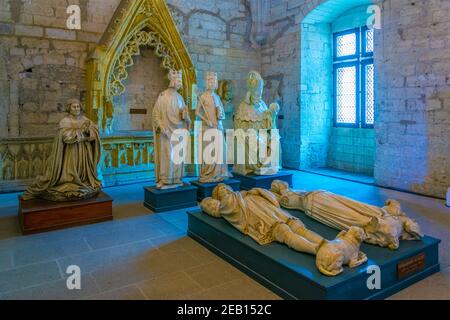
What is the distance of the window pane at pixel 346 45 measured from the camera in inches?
313

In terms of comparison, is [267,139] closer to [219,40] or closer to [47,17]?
[219,40]

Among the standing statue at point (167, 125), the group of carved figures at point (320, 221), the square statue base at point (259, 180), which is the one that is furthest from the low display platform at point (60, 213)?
the square statue base at point (259, 180)

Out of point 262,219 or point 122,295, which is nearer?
point 122,295

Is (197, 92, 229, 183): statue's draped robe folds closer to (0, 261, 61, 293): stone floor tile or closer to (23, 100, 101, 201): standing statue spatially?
(23, 100, 101, 201): standing statue

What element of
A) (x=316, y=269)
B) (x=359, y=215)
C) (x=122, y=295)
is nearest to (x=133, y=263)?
(x=122, y=295)

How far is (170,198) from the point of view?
16.3 feet

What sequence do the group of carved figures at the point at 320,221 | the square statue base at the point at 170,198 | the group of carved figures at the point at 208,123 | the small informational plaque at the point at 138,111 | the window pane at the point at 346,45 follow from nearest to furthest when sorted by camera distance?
1. the group of carved figures at the point at 320,221
2. the square statue base at the point at 170,198
3. the group of carved figures at the point at 208,123
4. the small informational plaque at the point at 138,111
5. the window pane at the point at 346,45

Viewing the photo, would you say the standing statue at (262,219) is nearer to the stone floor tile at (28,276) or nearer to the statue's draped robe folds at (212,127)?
the stone floor tile at (28,276)

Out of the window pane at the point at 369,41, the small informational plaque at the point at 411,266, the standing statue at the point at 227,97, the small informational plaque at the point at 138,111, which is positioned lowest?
the small informational plaque at the point at 411,266

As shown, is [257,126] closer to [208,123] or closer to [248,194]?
[208,123]

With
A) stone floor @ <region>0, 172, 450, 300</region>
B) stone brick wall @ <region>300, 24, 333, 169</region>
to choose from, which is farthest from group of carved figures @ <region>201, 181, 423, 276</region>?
stone brick wall @ <region>300, 24, 333, 169</region>

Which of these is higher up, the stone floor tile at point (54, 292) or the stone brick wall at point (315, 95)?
the stone brick wall at point (315, 95)

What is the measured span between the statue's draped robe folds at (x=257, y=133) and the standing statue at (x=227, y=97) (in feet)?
7.03

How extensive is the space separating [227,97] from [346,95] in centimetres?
270
